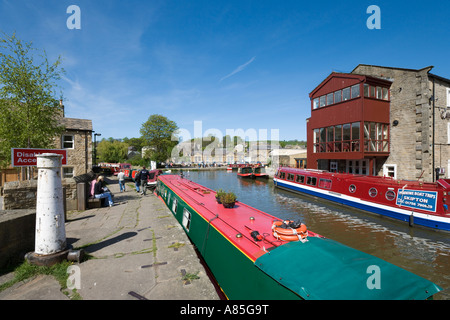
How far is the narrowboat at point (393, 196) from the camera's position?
9641 mm

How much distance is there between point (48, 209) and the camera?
13.1 ft

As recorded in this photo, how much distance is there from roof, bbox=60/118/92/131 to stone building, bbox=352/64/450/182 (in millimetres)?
26379

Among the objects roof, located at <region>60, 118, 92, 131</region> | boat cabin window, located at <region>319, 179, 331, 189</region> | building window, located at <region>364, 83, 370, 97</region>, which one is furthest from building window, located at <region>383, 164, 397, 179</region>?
roof, located at <region>60, 118, 92, 131</region>

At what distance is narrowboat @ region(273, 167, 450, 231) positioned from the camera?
9641 mm

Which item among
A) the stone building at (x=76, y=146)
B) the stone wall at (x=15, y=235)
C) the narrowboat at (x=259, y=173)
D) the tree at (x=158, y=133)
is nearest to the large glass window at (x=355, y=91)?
the narrowboat at (x=259, y=173)

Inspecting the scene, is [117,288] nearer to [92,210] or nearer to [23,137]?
[92,210]

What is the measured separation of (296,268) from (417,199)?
37.4 feet

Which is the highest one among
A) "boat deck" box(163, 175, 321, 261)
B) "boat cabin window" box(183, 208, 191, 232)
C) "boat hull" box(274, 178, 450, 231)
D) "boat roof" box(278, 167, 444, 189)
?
"boat roof" box(278, 167, 444, 189)

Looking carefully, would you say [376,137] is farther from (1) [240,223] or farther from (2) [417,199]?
(1) [240,223]

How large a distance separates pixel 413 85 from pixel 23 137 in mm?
23812

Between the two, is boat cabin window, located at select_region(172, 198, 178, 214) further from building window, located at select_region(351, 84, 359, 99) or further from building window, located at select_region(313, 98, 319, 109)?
building window, located at select_region(313, 98, 319, 109)

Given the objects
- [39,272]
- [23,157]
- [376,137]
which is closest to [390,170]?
[376,137]
